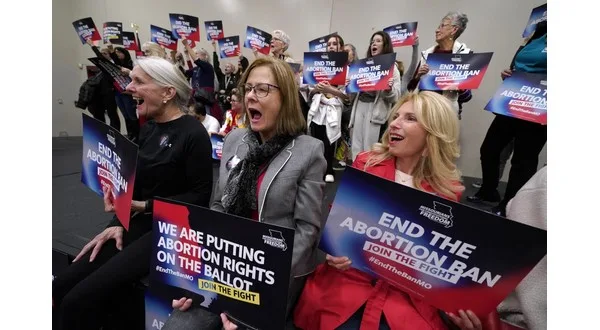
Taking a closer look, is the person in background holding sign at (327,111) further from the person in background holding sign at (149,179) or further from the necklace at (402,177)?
the necklace at (402,177)

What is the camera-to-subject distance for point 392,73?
2.88 m

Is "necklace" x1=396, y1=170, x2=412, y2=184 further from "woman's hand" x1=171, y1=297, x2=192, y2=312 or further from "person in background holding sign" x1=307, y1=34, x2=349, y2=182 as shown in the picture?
"person in background holding sign" x1=307, y1=34, x2=349, y2=182

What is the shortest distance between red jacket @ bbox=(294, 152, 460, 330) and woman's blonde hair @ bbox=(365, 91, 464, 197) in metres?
0.47

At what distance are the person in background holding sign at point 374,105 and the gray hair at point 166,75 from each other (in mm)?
2036

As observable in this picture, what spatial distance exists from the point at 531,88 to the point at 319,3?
15.9 ft

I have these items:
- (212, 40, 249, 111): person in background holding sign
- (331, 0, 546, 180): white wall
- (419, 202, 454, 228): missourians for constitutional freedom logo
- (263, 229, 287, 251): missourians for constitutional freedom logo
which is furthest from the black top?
(331, 0, 546, 180): white wall

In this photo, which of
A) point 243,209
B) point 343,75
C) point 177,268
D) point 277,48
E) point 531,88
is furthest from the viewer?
point 277,48

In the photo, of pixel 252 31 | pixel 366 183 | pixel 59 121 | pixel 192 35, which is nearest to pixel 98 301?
pixel 366 183

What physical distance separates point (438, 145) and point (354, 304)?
733mm

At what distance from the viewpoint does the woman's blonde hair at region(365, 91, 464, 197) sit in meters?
1.26

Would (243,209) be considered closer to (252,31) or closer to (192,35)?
(252,31)

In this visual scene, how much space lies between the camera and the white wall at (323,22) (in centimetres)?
448

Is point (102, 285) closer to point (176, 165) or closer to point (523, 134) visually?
point (176, 165)

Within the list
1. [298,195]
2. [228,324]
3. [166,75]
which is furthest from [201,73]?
[228,324]
